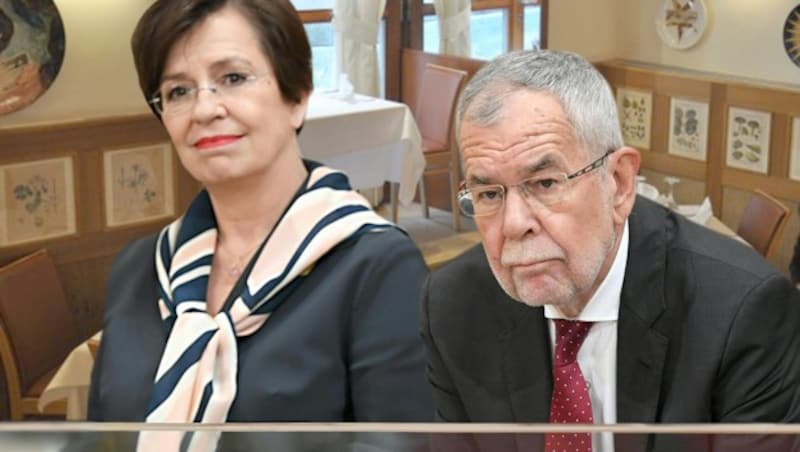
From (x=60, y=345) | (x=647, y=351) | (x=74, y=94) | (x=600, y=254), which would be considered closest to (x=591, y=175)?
(x=600, y=254)

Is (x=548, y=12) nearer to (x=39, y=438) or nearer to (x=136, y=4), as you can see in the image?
(x=136, y=4)

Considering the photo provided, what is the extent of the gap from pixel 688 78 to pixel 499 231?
6.29m

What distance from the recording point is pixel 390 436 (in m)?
0.92

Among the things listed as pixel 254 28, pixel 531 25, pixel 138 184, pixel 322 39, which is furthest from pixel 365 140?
pixel 254 28

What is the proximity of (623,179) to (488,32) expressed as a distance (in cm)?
701

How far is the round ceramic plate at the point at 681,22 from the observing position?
7.56 m

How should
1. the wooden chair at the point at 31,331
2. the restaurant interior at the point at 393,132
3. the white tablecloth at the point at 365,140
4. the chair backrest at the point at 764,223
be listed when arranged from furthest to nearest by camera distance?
the white tablecloth at the point at 365,140 → the restaurant interior at the point at 393,132 → the wooden chair at the point at 31,331 → the chair backrest at the point at 764,223

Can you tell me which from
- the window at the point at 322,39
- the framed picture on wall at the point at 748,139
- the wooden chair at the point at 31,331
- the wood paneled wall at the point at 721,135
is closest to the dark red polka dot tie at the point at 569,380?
the wooden chair at the point at 31,331

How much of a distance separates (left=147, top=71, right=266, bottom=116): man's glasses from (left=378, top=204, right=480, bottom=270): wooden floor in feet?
17.0

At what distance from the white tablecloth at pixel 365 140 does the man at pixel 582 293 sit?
4.87 meters

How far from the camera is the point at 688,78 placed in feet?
24.4

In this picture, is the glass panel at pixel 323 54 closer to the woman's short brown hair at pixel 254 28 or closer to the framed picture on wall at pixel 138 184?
the framed picture on wall at pixel 138 184

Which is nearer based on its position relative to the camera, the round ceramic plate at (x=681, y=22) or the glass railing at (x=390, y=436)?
the glass railing at (x=390, y=436)

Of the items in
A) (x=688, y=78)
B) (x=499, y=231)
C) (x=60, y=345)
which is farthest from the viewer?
(x=688, y=78)
